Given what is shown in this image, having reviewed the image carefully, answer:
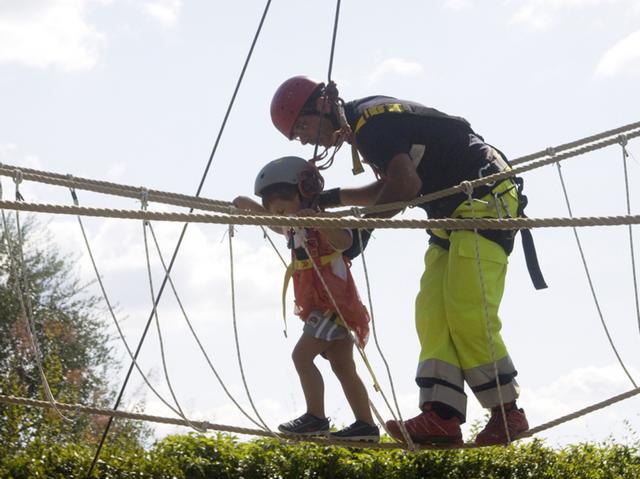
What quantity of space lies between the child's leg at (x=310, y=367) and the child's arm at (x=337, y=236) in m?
0.37

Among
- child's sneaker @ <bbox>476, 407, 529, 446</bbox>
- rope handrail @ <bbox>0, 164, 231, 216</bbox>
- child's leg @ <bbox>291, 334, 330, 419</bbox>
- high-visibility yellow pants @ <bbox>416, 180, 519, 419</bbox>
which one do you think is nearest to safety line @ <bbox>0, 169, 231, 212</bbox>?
rope handrail @ <bbox>0, 164, 231, 216</bbox>

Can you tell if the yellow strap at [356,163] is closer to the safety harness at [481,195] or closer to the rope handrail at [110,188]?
the safety harness at [481,195]

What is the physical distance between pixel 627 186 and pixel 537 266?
484 millimetres

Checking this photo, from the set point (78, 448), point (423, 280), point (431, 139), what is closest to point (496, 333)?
point (423, 280)

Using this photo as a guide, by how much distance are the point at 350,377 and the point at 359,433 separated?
0.21 metres

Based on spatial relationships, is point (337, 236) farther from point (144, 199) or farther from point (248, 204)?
point (144, 199)

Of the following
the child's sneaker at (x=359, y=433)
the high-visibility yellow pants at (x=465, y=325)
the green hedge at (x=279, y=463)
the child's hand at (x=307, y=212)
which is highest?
the green hedge at (x=279, y=463)

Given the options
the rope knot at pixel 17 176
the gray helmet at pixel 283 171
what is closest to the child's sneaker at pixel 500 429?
the gray helmet at pixel 283 171

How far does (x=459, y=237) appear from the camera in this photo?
15.9 ft

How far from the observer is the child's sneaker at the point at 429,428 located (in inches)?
192

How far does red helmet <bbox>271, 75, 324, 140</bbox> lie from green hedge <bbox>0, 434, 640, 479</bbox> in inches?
140

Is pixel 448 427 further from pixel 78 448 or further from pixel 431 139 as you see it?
pixel 78 448

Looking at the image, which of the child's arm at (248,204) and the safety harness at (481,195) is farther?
the child's arm at (248,204)

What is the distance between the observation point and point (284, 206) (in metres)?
5.05
